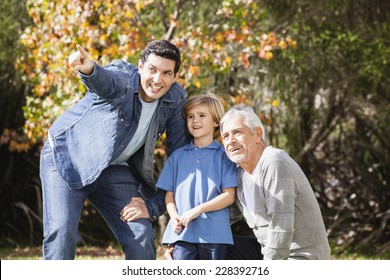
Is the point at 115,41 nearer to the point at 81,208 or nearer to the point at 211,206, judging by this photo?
the point at 81,208

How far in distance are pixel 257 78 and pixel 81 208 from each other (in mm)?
5531

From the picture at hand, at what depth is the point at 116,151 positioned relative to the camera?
4664 mm

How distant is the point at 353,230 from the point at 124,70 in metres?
5.57

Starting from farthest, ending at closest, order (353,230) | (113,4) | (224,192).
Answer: (353,230) < (113,4) < (224,192)

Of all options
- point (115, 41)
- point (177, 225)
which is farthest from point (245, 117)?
point (115, 41)

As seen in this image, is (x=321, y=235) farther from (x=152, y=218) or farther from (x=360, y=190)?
(x=360, y=190)

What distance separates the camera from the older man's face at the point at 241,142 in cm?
440

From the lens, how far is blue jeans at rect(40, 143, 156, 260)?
4582 mm

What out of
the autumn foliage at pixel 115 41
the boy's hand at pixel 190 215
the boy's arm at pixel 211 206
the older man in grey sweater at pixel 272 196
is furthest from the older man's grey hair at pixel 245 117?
the autumn foliage at pixel 115 41

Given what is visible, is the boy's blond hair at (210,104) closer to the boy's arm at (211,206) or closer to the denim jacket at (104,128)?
the denim jacket at (104,128)

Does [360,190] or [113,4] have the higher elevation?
[113,4]

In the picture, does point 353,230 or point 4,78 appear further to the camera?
point 4,78
